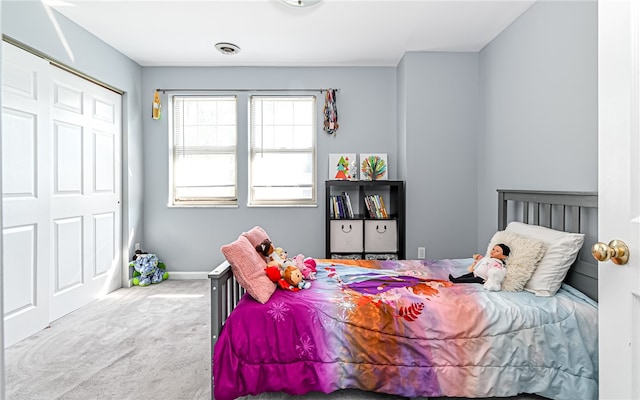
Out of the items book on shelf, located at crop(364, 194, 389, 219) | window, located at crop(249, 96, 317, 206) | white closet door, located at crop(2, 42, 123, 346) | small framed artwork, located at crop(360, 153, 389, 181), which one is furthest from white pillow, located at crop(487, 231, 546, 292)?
white closet door, located at crop(2, 42, 123, 346)

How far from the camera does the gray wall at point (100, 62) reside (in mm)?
2557

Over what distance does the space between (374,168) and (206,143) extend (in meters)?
1.99

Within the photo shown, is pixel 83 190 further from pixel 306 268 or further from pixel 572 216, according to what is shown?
pixel 572 216

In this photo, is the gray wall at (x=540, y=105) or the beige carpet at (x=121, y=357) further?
the gray wall at (x=540, y=105)

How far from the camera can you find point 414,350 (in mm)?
1742

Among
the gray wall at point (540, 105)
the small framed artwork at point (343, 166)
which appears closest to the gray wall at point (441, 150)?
the gray wall at point (540, 105)

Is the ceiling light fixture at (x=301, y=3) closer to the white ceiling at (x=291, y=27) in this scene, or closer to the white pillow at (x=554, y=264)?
the white ceiling at (x=291, y=27)

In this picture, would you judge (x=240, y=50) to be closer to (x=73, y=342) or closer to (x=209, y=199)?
(x=209, y=199)

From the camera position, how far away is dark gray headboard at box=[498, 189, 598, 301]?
197 centimetres

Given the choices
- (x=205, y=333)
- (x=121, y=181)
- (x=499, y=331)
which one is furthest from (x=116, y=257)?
(x=499, y=331)

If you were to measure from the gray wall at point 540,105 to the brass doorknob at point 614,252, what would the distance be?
4.84ft

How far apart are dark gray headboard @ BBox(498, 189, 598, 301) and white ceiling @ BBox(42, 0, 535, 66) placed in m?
1.52

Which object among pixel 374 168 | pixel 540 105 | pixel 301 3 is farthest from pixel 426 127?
pixel 301 3

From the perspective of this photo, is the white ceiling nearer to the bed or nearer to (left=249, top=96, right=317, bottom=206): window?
(left=249, top=96, right=317, bottom=206): window
